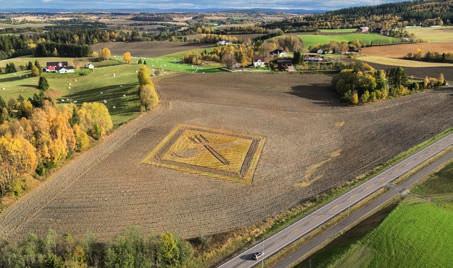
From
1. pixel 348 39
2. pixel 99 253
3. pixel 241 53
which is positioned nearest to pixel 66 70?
pixel 241 53

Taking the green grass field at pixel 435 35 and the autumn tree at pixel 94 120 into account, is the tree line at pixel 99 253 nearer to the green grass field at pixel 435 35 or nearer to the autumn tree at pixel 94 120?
the autumn tree at pixel 94 120

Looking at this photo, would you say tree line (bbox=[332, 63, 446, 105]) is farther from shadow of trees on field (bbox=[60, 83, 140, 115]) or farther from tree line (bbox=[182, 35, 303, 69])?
shadow of trees on field (bbox=[60, 83, 140, 115])

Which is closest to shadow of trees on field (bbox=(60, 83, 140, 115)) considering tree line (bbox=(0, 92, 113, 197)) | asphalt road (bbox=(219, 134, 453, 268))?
tree line (bbox=(0, 92, 113, 197))

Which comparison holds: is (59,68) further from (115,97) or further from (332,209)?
(332,209)

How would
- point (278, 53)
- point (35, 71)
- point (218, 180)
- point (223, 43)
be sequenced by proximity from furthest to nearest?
point (223, 43), point (278, 53), point (35, 71), point (218, 180)

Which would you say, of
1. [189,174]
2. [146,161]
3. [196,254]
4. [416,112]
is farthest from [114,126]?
[416,112]

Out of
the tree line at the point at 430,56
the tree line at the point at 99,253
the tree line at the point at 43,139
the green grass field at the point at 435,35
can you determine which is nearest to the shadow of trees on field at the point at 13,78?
the tree line at the point at 43,139
